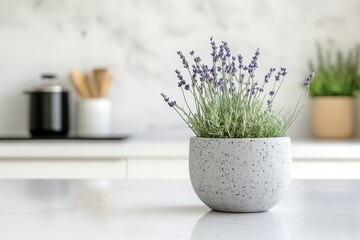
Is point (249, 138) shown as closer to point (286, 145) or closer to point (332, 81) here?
point (286, 145)

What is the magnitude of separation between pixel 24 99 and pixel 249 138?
2.50 m

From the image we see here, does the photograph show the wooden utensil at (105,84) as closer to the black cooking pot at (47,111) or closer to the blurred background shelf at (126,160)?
the black cooking pot at (47,111)

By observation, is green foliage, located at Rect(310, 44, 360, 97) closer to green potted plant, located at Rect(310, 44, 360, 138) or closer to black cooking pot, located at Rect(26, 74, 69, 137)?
A: green potted plant, located at Rect(310, 44, 360, 138)

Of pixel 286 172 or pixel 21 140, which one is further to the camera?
pixel 21 140

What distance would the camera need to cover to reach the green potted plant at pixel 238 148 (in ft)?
3.51

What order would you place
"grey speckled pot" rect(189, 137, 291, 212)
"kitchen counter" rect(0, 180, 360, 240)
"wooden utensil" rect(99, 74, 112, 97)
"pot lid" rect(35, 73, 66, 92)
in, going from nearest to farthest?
1. "kitchen counter" rect(0, 180, 360, 240)
2. "grey speckled pot" rect(189, 137, 291, 212)
3. "pot lid" rect(35, 73, 66, 92)
4. "wooden utensil" rect(99, 74, 112, 97)

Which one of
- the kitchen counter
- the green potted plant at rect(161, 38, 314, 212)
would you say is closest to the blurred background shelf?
the kitchen counter

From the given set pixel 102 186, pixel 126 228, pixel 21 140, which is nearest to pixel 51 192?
pixel 102 186

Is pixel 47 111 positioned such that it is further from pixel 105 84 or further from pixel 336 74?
pixel 336 74

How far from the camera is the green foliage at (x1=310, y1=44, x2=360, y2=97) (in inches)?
126

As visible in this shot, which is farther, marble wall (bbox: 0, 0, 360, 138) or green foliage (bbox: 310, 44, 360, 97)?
marble wall (bbox: 0, 0, 360, 138)

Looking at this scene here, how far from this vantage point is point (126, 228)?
37.5 inches

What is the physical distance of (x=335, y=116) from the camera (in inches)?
126

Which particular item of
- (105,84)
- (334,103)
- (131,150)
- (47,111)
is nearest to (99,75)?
(105,84)
